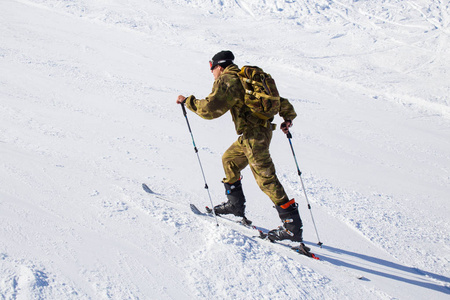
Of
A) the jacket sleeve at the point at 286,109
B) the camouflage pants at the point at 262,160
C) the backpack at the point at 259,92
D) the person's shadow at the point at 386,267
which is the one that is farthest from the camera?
the jacket sleeve at the point at 286,109

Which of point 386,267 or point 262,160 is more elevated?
point 262,160

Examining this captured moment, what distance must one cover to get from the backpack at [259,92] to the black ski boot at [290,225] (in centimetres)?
94

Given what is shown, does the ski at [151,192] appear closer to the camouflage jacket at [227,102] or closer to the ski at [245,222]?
the ski at [245,222]

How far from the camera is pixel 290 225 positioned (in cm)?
352

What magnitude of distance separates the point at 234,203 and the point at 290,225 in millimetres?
683

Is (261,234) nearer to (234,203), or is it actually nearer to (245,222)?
(245,222)

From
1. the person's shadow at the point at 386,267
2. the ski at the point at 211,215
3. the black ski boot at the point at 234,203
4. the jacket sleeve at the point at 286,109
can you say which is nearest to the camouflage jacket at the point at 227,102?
the jacket sleeve at the point at 286,109

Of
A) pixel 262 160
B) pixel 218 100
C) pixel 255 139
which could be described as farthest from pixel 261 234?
pixel 218 100

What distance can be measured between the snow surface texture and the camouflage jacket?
106cm

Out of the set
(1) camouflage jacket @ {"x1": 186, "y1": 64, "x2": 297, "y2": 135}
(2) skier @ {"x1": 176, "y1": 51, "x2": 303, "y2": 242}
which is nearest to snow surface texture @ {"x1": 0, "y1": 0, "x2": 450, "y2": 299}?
(2) skier @ {"x1": 176, "y1": 51, "x2": 303, "y2": 242}

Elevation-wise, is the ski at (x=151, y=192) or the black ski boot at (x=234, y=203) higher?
the ski at (x=151, y=192)

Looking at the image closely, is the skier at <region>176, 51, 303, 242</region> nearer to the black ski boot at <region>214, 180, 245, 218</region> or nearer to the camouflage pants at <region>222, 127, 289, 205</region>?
the camouflage pants at <region>222, 127, 289, 205</region>

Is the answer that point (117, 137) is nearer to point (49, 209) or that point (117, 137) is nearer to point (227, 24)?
point (49, 209)

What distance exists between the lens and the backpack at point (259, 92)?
3250mm
